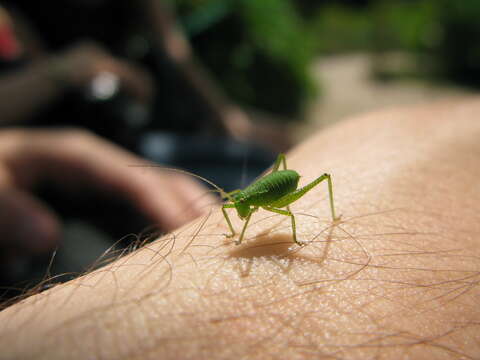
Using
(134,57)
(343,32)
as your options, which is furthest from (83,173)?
(343,32)

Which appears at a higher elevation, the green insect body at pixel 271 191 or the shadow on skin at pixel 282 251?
the green insect body at pixel 271 191

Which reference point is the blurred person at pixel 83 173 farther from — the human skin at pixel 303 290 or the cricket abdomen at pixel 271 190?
the human skin at pixel 303 290

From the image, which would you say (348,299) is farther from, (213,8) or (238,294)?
(213,8)

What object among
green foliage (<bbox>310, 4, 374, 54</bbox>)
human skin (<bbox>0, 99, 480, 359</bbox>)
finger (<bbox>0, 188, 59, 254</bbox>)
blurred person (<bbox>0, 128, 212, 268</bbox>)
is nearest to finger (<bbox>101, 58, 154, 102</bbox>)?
blurred person (<bbox>0, 128, 212, 268</bbox>)

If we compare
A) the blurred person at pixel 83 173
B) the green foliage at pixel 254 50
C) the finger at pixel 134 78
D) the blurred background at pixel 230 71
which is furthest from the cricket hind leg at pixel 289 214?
the green foliage at pixel 254 50

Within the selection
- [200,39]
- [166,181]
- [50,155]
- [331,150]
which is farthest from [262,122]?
[331,150]

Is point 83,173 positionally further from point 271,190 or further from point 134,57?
point 134,57
